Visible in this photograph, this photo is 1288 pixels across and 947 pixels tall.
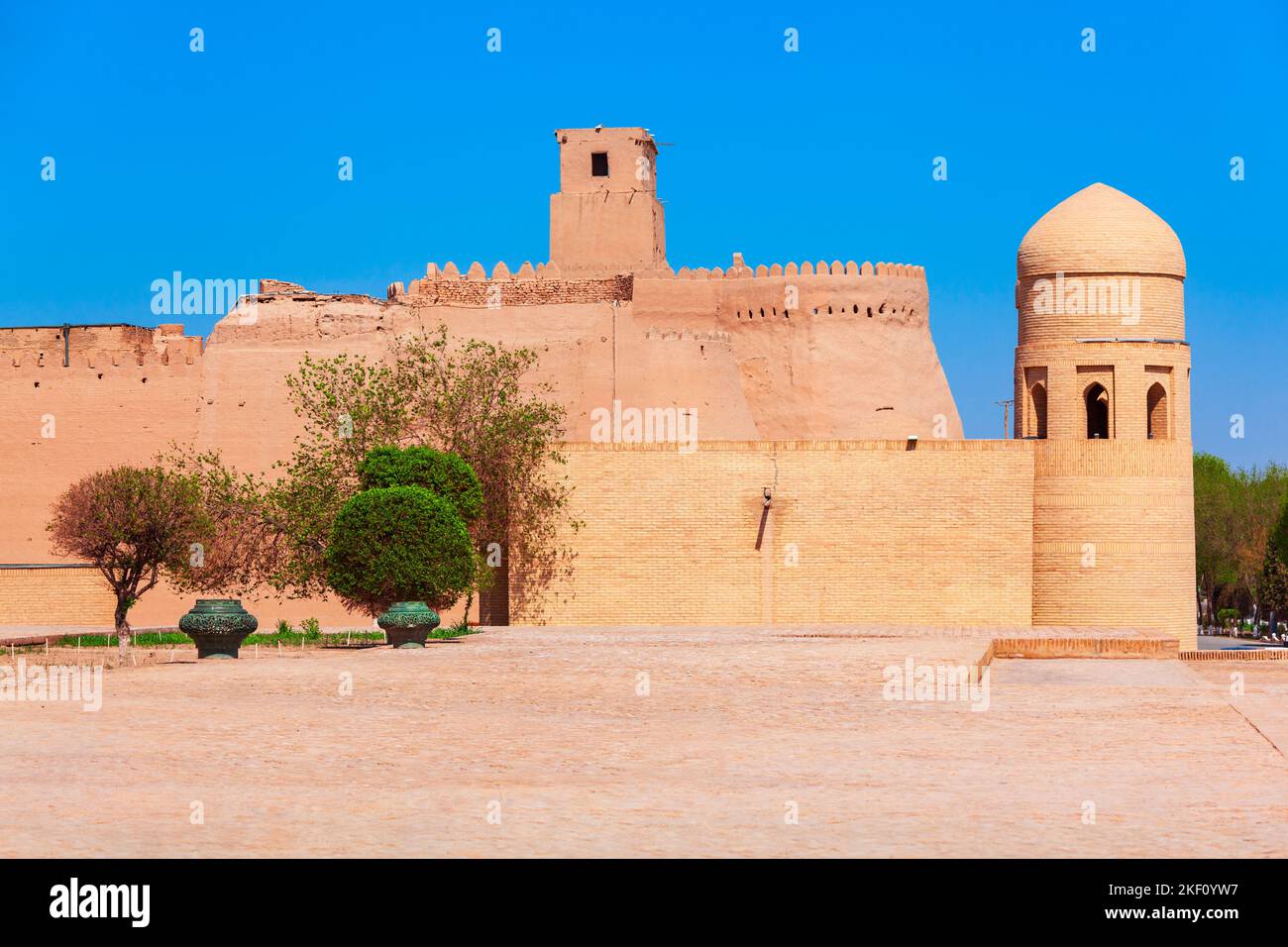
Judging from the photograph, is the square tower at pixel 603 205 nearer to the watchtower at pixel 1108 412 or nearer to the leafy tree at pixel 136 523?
the watchtower at pixel 1108 412

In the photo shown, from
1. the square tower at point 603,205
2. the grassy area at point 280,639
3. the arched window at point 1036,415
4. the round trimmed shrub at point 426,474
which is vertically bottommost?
the grassy area at point 280,639

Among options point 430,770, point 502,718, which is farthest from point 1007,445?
point 430,770

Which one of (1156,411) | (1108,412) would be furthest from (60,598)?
(1156,411)

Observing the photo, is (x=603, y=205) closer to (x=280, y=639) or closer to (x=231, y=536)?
(x=231, y=536)

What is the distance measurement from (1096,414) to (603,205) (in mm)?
12994

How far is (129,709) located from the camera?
13.9 m

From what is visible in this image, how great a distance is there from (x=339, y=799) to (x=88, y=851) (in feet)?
5.69

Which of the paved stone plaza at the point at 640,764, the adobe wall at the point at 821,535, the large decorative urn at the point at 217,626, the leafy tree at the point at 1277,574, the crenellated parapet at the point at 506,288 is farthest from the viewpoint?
the leafy tree at the point at 1277,574

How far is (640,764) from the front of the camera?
1077cm

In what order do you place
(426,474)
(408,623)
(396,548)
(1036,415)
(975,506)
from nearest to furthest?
1. (408,623)
2. (396,548)
3. (426,474)
4. (975,506)
5. (1036,415)

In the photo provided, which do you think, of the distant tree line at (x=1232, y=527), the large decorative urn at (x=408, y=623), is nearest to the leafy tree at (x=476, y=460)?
the large decorative urn at (x=408, y=623)

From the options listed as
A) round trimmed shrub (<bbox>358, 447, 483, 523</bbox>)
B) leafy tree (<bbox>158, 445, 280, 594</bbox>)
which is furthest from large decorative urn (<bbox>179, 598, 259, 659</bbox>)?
leafy tree (<bbox>158, 445, 280, 594</bbox>)

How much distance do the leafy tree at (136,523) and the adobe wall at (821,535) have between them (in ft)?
19.1

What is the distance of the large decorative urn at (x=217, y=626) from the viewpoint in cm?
1881
